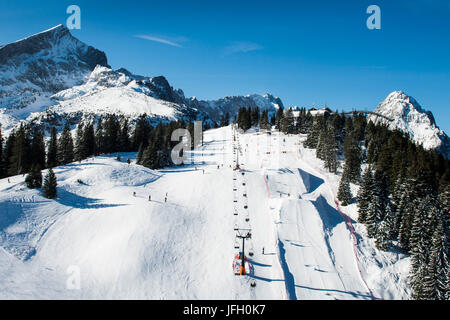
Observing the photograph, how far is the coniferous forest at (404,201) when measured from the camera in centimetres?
3075

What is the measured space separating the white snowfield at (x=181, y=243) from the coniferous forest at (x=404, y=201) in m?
2.64

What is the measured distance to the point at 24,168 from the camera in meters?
56.9

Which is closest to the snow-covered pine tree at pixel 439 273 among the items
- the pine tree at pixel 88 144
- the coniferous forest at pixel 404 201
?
the coniferous forest at pixel 404 201

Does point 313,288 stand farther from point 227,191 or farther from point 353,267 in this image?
point 227,191

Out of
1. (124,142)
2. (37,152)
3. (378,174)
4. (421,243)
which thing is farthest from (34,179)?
(378,174)

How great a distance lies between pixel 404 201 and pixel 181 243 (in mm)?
37295

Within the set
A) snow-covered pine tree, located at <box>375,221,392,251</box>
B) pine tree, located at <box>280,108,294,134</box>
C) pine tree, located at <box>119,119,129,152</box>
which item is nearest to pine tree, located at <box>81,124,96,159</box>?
pine tree, located at <box>119,119,129,152</box>

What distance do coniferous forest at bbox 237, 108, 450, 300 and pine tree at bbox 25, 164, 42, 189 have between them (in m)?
49.6

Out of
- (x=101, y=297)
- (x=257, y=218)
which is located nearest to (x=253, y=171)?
(x=257, y=218)

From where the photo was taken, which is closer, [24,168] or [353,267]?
[353,267]

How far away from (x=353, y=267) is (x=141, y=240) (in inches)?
1023

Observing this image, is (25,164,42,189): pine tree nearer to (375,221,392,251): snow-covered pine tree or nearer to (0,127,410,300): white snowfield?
(0,127,410,300): white snowfield

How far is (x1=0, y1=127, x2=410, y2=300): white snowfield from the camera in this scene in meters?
24.5

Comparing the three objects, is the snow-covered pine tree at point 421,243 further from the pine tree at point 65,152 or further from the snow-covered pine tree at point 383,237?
the pine tree at point 65,152
